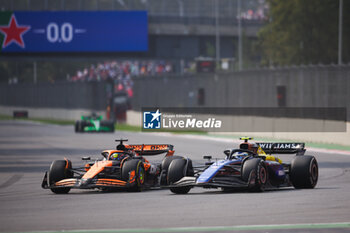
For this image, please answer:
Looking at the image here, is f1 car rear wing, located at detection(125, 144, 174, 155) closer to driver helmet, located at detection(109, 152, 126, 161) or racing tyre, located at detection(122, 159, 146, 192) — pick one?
driver helmet, located at detection(109, 152, 126, 161)

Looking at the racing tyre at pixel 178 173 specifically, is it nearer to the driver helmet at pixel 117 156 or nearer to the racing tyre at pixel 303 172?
the driver helmet at pixel 117 156

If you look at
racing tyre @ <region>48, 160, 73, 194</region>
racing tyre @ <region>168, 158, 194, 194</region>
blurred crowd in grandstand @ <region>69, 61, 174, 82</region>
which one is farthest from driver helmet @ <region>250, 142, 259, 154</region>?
blurred crowd in grandstand @ <region>69, 61, 174, 82</region>

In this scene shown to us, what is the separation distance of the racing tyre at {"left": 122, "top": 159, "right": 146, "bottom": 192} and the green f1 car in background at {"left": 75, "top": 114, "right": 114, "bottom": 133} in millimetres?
36434

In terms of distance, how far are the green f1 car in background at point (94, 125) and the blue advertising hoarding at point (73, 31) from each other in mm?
15649

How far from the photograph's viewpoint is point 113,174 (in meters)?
18.0

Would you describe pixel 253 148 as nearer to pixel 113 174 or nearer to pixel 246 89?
pixel 113 174

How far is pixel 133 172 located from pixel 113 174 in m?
0.57

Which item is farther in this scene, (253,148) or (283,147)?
(283,147)

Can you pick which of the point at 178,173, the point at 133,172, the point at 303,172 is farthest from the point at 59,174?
the point at 303,172

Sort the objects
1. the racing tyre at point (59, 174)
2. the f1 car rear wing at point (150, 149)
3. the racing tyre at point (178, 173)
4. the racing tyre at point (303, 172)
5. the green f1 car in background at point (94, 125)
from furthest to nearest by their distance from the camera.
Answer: the green f1 car in background at point (94, 125), the f1 car rear wing at point (150, 149), the racing tyre at point (59, 174), the racing tyre at point (303, 172), the racing tyre at point (178, 173)

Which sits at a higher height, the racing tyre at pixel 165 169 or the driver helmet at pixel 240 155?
the driver helmet at pixel 240 155

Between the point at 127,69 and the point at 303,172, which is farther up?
the point at 127,69

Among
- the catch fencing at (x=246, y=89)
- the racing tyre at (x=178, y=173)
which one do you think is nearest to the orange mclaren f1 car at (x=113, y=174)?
the racing tyre at (x=178, y=173)

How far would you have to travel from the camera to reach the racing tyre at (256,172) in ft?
55.0
